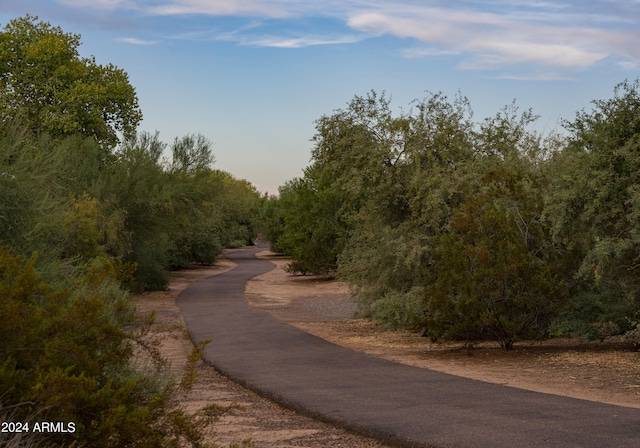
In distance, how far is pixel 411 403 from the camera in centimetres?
1192

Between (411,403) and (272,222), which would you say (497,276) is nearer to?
(411,403)

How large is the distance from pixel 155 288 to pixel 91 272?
3664 cm

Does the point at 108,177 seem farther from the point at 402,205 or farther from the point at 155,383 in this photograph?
the point at 155,383

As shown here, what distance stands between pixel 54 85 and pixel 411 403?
39945 mm

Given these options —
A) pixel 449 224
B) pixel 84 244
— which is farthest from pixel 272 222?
pixel 449 224

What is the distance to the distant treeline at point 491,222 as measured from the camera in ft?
53.7

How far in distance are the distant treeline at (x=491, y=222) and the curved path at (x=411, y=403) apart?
8.84 feet

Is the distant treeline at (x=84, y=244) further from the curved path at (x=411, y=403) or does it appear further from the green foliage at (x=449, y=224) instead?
the green foliage at (x=449, y=224)

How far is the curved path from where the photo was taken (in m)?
9.56

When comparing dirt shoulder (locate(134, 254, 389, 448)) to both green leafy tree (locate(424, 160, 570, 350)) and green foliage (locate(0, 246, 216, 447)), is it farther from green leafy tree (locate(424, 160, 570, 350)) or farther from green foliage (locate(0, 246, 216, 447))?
green leafy tree (locate(424, 160, 570, 350))

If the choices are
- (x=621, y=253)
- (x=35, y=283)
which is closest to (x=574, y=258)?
(x=621, y=253)

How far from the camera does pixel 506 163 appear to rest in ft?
69.6

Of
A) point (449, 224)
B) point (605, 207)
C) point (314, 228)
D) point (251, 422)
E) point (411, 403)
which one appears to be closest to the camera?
point (251, 422)

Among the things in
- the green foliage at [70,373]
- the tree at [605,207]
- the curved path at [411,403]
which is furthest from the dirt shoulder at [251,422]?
the tree at [605,207]
